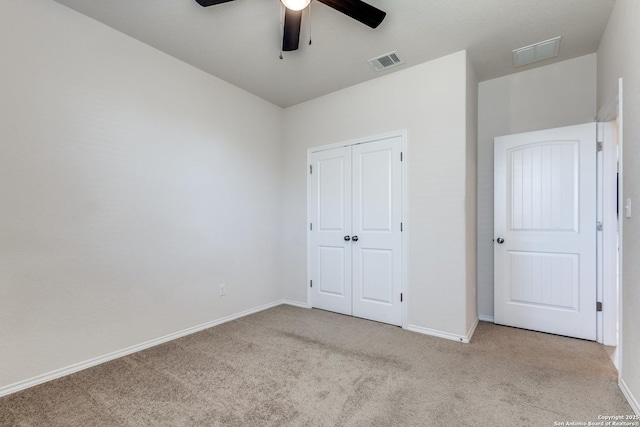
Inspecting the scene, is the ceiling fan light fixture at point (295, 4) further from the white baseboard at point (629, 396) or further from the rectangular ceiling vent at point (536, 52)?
the white baseboard at point (629, 396)

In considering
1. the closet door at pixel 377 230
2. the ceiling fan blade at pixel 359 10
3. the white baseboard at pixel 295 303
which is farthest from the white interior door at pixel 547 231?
the white baseboard at pixel 295 303

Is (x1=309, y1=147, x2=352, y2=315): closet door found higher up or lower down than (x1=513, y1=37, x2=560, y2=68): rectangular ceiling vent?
lower down

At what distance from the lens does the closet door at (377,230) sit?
126 inches

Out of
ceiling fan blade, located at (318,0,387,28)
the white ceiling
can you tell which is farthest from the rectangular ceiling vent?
ceiling fan blade, located at (318,0,387,28)

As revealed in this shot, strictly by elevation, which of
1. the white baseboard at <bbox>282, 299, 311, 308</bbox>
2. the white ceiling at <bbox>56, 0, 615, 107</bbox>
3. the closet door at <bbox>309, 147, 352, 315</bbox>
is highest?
the white ceiling at <bbox>56, 0, 615, 107</bbox>

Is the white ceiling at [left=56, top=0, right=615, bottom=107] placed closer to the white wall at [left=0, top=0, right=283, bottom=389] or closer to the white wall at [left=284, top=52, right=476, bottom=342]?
the white wall at [left=284, top=52, right=476, bottom=342]

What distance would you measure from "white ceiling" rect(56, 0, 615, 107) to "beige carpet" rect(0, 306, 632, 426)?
2.75 meters

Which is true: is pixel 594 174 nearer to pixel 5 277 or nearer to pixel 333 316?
pixel 333 316

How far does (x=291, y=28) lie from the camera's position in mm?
1987

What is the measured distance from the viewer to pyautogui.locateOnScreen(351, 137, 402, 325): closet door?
3.20 meters

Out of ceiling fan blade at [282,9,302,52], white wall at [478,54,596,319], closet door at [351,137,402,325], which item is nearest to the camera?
ceiling fan blade at [282,9,302,52]

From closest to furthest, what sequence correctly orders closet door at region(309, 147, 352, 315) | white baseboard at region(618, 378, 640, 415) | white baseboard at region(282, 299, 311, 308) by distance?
white baseboard at region(618, 378, 640, 415) → closet door at region(309, 147, 352, 315) → white baseboard at region(282, 299, 311, 308)

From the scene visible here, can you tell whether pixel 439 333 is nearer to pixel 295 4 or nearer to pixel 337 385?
pixel 337 385

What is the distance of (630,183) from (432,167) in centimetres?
141
